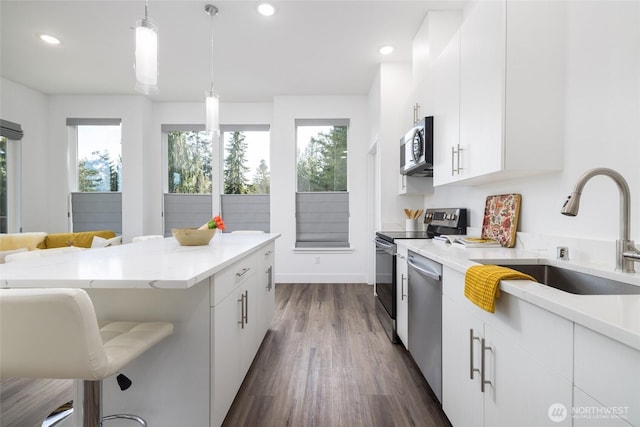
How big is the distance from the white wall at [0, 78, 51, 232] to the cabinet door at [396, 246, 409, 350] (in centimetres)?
546

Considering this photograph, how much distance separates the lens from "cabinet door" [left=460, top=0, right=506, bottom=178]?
4.82 ft

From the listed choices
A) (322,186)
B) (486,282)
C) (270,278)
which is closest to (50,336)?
(486,282)

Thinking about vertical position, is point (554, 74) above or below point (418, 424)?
above

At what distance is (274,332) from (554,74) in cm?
275

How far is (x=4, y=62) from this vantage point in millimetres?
3566

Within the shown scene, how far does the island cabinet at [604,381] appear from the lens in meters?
0.54

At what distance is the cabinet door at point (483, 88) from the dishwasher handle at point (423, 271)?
2.11ft

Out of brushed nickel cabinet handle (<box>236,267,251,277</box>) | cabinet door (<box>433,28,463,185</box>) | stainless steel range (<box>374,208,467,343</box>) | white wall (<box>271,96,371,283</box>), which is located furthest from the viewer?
white wall (<box>271,96,371,283</box>)

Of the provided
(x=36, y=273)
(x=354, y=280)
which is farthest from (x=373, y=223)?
(x=36, y=273)

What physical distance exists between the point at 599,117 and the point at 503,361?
45.3 inches

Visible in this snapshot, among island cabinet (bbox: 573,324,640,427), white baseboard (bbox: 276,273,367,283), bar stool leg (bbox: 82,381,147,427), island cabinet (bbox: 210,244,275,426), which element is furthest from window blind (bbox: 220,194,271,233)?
island cabinet (bbox: 573,324,640,427)

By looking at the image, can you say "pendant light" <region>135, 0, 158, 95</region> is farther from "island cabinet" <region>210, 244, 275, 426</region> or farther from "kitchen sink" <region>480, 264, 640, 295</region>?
"kitchen sink" <region>480, 264, 640, 295</region>

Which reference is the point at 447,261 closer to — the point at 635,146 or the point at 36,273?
the point at 635,146

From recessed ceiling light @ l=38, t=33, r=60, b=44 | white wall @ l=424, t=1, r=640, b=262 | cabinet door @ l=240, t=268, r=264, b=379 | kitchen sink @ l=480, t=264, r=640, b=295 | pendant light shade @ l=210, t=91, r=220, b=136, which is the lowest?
cabinet door @ l=240, t=268, r=264, b=379
